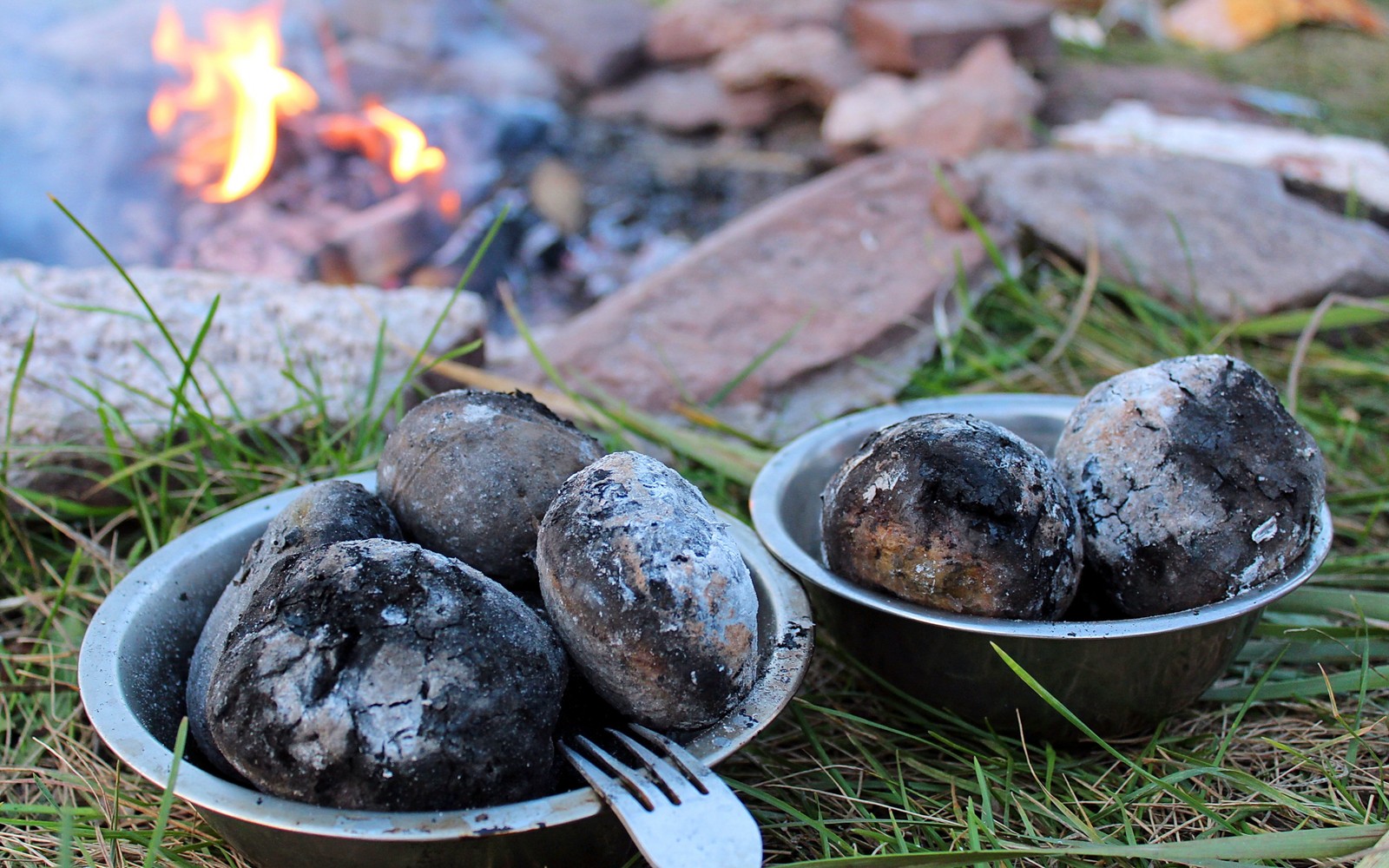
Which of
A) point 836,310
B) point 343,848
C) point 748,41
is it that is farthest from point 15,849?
point 748,41

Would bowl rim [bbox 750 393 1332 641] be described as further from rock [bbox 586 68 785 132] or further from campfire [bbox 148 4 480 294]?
rock [bbox 586 68 785 132]

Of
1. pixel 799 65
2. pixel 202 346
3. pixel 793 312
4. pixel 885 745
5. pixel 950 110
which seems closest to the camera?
pixel 885 745

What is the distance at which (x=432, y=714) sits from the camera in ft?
3.81

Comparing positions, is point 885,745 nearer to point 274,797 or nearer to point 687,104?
point 274,797

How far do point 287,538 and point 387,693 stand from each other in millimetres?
396

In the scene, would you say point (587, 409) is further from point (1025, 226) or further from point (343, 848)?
point (1025, 226)

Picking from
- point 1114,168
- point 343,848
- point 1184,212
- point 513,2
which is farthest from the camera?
point 513,2

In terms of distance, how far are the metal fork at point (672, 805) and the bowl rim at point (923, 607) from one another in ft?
1.35

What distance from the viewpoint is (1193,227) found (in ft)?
11.7

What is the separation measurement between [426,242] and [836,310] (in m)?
1.82

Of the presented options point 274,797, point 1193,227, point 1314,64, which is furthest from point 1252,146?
point 274,797

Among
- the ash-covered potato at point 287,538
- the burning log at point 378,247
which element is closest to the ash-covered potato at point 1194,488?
the ash-covered potato at point 287,538

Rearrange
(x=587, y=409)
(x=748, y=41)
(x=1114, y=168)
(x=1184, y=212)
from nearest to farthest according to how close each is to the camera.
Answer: (x=587, y=409) → (x=1184, y=212) → (x=1114, y=168) → (x=748, y=41)

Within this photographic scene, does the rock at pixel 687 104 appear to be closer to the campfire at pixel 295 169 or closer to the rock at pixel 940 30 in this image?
the rock at pixel 940 30
